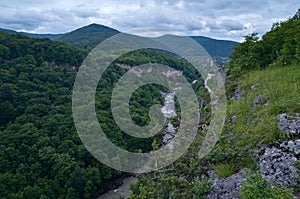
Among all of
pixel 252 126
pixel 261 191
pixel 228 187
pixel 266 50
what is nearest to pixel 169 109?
pixel 266 50

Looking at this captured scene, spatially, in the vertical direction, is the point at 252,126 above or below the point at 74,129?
above

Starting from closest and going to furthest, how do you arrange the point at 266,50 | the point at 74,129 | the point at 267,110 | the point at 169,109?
the point at 267,110 < the point at 266,50 < the point at 169,109 < the point at 74,129

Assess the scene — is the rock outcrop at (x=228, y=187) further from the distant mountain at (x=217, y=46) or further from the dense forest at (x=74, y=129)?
the distant mountain at (x=217, y=46)

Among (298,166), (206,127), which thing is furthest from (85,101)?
(298,166)

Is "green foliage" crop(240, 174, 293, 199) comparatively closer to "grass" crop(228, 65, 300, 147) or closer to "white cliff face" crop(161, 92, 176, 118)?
"grass" crop(228, 65, 300, 147)

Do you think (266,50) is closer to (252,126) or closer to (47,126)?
(252,126)

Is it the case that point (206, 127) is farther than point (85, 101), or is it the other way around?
point (85, 101)

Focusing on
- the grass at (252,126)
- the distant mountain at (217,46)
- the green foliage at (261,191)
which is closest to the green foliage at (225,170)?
the grass at (252,126)

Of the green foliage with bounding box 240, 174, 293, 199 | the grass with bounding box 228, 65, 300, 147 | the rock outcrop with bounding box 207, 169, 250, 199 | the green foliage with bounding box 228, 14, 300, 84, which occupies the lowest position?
the rock outcrop with bounding box 207, 169, 250, 199

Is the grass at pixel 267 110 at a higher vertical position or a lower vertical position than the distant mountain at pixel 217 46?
lower

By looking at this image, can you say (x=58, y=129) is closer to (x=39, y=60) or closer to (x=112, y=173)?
(x=112, y=173)

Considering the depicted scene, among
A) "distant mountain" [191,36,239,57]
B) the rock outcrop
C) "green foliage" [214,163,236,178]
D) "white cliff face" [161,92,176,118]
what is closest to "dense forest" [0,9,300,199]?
"green foliage" [214,163,236,178]
